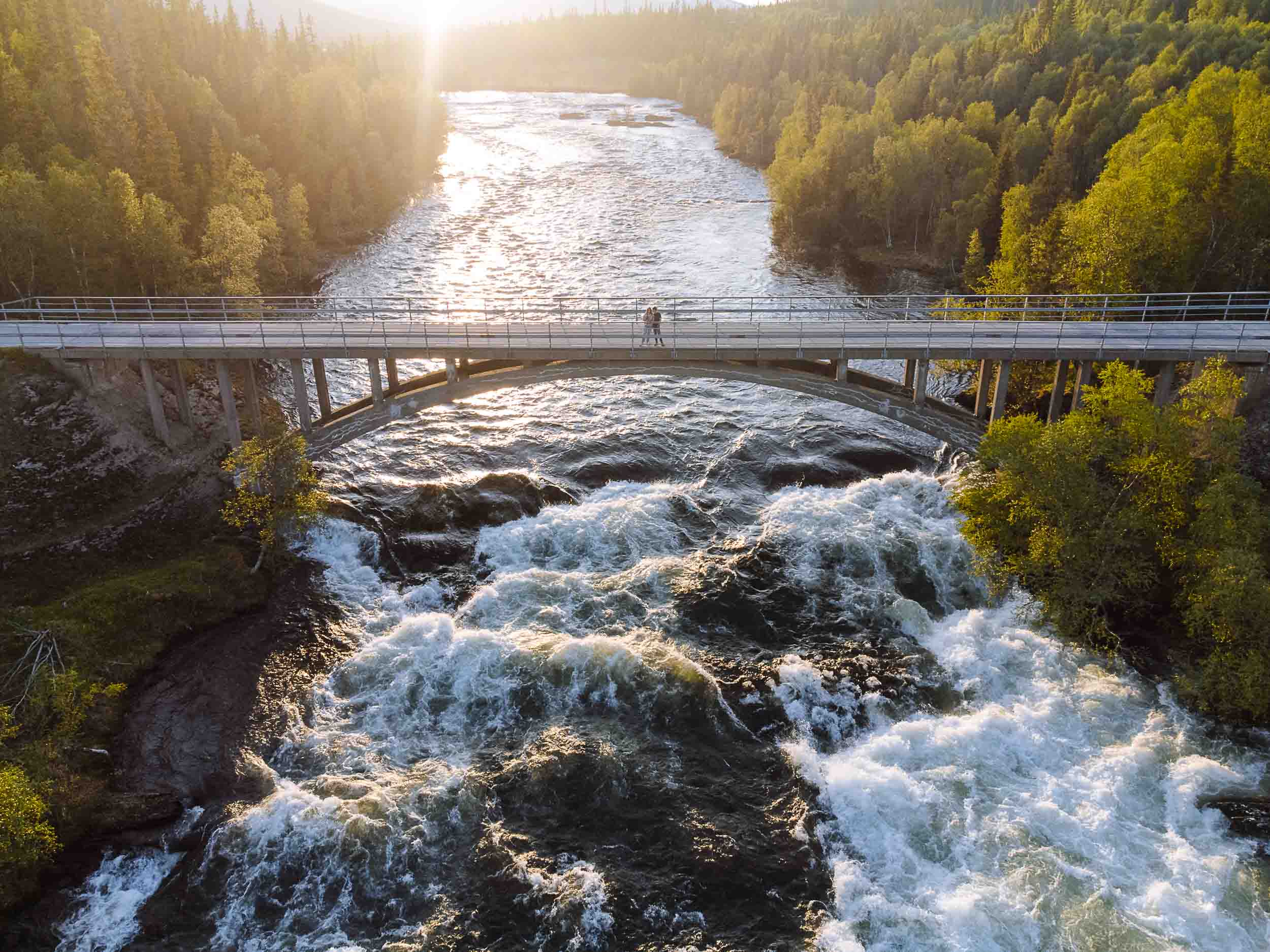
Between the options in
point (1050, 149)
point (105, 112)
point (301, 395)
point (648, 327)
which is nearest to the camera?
point (648, 327)

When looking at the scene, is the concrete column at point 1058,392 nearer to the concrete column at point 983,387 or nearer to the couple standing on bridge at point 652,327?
the concrete column at point 983,387

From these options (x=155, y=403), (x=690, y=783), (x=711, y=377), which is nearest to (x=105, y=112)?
(x=155, y=403)

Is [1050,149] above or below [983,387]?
above

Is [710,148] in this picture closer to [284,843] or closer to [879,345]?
[879,345]

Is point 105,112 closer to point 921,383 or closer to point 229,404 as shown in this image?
point 229,404

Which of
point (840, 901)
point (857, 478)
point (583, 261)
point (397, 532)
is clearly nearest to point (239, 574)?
point (397, 532)

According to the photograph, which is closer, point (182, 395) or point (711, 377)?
point (711, 377)

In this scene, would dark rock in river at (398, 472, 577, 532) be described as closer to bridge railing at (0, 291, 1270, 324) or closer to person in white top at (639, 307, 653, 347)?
person in white top at (639, 307, 653, 347)
